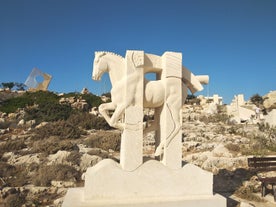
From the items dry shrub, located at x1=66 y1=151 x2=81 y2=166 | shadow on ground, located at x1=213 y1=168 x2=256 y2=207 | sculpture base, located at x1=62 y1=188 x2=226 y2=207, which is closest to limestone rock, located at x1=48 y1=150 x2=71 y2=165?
dry shrub, located at x1=66 y1=151 x2=81 y2=166

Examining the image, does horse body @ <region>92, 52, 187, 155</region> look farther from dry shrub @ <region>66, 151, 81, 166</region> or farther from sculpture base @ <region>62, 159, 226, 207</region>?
dry shrub @ <region>66, 151, 81, 166</region>

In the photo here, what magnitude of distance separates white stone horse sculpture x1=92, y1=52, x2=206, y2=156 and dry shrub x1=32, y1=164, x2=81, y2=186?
3265mm

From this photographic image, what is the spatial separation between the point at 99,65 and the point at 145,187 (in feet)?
8.11

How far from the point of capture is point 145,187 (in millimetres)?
4453

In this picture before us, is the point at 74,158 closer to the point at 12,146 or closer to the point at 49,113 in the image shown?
the point at 12,146

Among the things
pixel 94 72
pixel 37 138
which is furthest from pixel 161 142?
pixel 37 138

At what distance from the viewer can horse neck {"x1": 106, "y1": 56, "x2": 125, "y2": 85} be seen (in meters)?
4.74

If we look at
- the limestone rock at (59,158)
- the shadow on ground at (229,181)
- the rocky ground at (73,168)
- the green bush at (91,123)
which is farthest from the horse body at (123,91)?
the green bush at (91,123)

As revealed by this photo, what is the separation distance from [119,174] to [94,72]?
201 cm

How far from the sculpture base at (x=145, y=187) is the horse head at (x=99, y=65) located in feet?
5.55

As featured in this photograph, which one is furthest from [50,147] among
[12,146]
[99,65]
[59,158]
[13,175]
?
[99,65]

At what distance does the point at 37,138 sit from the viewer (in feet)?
42.3

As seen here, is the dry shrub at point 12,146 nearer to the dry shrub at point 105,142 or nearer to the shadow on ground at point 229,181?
the dry shrub at point 105,142

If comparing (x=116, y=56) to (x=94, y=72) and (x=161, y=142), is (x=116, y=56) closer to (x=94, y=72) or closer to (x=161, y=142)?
(x=94, y=72)
